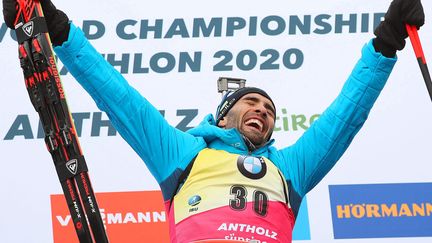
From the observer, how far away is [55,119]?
2.77 meters

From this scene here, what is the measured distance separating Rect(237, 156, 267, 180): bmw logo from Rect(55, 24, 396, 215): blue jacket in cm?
7

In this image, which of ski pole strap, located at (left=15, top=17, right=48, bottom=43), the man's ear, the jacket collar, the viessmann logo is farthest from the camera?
the viessmann logo

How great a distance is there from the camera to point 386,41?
2922mm

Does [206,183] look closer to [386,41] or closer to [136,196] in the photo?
[386,41]

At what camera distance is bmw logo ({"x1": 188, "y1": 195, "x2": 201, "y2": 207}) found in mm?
2881

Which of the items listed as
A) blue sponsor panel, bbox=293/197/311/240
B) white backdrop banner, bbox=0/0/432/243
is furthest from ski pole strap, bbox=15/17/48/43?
blue sponsor panel, bbox=293/197/311/240

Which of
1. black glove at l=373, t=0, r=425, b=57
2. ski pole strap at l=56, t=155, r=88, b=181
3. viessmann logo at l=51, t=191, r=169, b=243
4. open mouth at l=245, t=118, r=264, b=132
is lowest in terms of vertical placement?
Result: ski pole strap at l=56, t=155, r=88, b=181

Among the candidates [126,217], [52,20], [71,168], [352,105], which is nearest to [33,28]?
[52,20]

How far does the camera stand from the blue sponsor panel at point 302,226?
3822 millimetres

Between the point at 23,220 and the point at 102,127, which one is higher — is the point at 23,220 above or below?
below

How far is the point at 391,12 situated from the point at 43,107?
37.5 inches

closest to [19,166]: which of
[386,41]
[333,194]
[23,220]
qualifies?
[23,220]

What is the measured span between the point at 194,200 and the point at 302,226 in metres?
1.03

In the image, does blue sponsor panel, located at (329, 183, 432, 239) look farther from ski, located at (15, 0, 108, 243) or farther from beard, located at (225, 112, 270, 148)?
ski, located at (15, 0, 108, 243)
